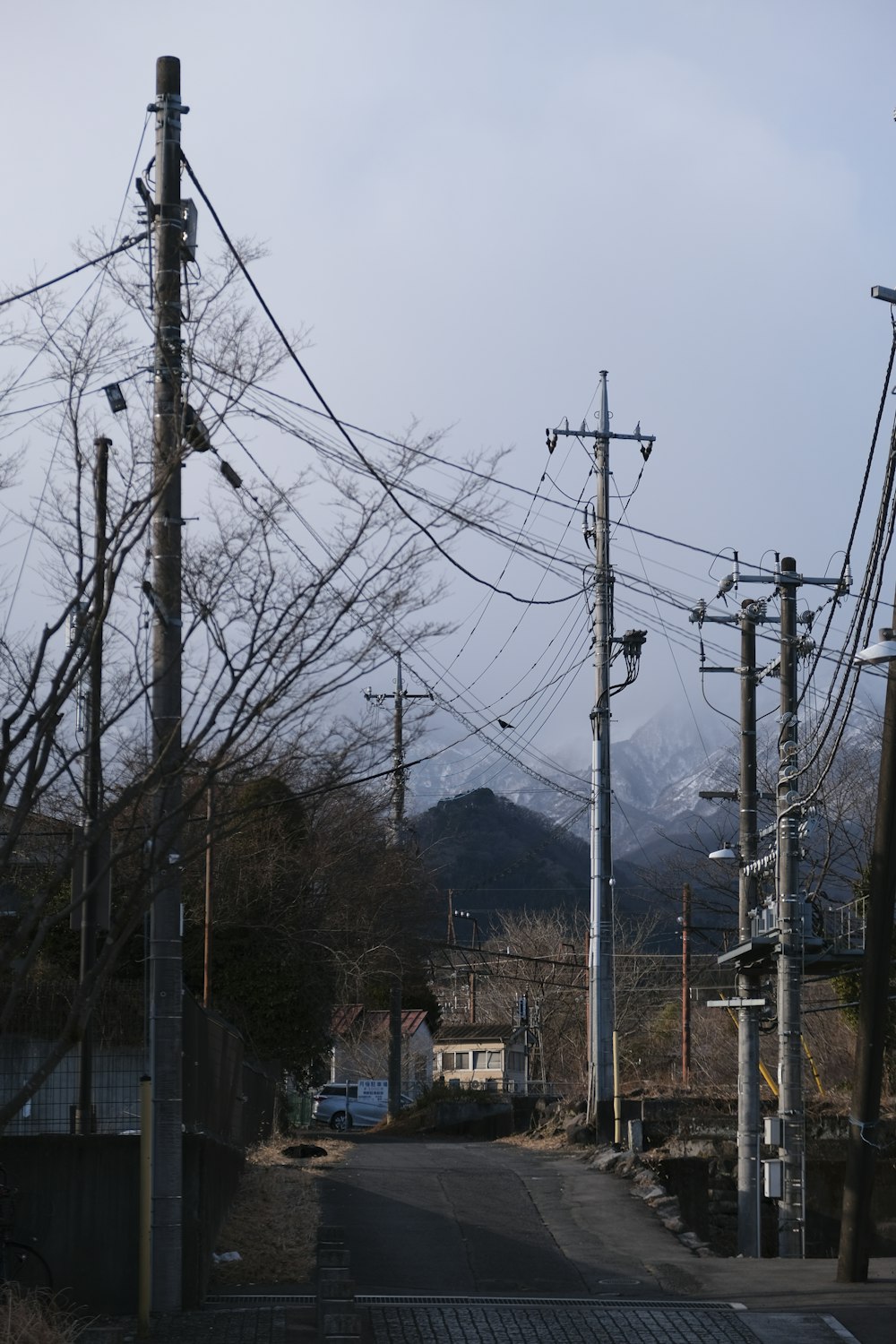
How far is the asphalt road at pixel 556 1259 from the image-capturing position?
36.6 feet

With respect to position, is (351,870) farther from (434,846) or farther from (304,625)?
(304,625)

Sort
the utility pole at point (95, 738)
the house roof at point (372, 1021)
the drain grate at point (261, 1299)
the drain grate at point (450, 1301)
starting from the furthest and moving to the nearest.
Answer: the house roof at point (372, 1021) → the drain grate at point (450, 1301) → the drain grate at point (261, 1299) → the utility pole at point (95, 738)

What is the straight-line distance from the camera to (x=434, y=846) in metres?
41.3

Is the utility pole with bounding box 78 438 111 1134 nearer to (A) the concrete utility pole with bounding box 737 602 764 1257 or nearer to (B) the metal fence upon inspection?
(B) the metal fence

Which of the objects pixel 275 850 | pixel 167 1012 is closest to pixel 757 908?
pixel 275 850

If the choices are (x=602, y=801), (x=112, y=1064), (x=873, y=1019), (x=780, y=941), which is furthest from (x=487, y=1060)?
(x=873, y=1019)

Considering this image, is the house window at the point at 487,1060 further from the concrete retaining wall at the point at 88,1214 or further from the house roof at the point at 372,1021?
the concrete retaining wall at the point at 88,1214

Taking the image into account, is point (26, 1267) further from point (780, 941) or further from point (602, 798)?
point (602, 798)

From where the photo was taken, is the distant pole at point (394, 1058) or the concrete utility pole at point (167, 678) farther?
the distant pole at point (394, 1058)

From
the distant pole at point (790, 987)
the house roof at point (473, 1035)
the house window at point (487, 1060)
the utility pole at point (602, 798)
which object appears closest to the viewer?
the distant pole at point (790, 987)

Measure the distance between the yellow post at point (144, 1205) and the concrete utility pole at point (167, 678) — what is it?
59 millimetres

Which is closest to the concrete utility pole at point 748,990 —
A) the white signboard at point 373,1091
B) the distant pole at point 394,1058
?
the distant pole at point 394,1058

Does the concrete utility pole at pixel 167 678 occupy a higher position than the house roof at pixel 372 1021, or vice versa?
the concrete utility pole at pixel 167 678

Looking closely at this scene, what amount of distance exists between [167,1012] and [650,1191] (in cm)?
948
